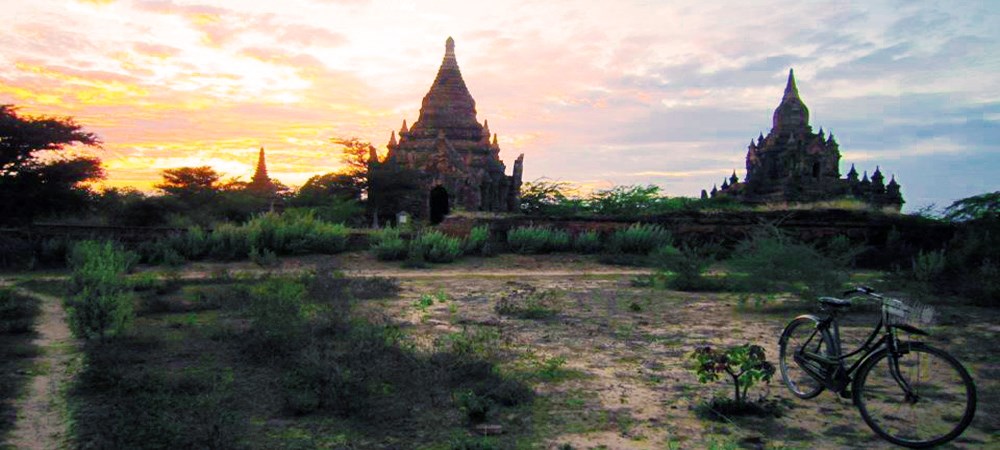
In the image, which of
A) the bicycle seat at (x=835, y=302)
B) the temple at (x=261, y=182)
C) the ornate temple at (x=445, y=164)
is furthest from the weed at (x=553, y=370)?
the temple at (x=261, y=182)

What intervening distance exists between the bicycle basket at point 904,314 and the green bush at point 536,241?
1271 centimetres

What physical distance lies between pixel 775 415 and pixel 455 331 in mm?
3577

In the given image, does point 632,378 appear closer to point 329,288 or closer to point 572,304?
point 572,304

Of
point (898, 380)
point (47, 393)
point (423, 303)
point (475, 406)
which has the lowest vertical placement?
point (47, 393)

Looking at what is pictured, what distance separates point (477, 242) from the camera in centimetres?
1711

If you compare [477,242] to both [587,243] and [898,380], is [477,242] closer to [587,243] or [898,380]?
[587,243]

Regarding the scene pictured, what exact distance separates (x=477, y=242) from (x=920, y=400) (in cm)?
Result: 1288

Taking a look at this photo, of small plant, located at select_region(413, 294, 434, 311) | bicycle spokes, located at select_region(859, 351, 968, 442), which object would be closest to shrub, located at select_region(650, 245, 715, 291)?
small plant, located at select_region(413, 294, 434, 311)

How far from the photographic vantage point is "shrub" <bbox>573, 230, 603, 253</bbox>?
57.1 feet

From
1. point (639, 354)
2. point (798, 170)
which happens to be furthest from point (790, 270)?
point (798, 170)

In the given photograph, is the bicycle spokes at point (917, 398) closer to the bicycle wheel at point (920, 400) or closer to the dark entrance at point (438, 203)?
the bicycle wheel at point (920, 400)

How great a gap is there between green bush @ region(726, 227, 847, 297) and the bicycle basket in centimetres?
446

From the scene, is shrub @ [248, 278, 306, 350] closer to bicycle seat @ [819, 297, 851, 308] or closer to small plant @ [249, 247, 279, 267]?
bicycle seat @ [819, 297, 851, 308]

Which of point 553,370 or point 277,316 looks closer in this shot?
point 553,370
